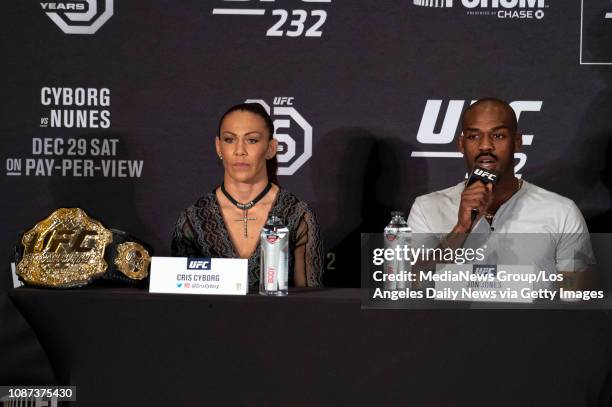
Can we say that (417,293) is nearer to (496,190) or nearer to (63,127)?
(496,190)

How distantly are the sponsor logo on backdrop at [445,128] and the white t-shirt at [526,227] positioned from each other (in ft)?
0.70

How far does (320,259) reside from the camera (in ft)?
9.21

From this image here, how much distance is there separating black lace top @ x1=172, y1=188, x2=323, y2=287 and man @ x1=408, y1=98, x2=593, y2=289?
0.42 m

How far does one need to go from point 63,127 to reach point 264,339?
1700 mm

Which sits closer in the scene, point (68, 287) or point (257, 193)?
point (68, 287)

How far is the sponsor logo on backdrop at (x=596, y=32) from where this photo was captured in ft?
10.8

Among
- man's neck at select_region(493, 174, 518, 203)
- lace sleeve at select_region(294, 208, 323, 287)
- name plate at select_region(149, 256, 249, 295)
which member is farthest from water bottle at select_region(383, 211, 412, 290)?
man's neck at select_region(493, 174, 518, 203)

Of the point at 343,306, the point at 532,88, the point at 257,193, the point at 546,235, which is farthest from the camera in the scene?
the point at 532,88

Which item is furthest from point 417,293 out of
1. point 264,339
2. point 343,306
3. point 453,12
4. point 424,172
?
point 453,12

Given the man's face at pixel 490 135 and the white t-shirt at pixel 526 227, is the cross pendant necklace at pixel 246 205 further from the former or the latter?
the man's face at pixel 490 135

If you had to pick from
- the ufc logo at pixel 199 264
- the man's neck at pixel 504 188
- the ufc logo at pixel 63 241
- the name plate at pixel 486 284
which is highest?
the man's neck at pixel 504 188

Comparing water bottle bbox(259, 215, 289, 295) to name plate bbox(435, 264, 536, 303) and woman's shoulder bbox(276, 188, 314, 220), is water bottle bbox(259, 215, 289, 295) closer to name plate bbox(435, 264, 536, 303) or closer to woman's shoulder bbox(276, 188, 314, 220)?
name plate bbox(435, 264, 536, 303)

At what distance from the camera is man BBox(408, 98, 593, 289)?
103 inches

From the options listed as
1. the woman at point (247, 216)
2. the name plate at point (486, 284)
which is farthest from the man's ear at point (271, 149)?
the name plate at point (486, 284)
